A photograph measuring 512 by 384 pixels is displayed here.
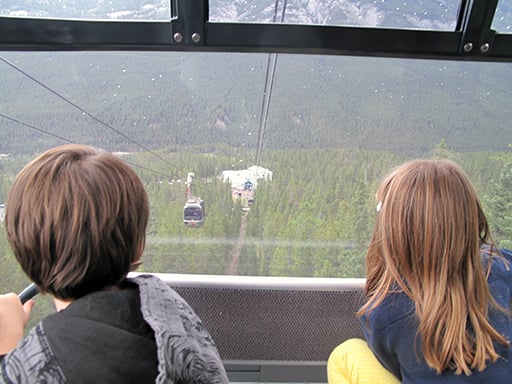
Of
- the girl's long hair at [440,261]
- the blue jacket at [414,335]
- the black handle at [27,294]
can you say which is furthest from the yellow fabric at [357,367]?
the black handle at [27,294]

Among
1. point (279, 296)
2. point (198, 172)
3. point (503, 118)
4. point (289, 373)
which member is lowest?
point (289, 373)

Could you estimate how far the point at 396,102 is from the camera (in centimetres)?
167

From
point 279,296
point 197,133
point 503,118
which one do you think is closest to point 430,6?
point 503,118

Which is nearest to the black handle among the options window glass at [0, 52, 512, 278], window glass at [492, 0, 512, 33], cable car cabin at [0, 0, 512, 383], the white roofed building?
cable car cabin at [0, 0, 512, 383]

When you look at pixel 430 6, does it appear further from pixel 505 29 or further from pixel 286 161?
pixel 286 161

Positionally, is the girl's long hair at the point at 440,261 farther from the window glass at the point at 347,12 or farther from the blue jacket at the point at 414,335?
the window glass at the point at 347,12

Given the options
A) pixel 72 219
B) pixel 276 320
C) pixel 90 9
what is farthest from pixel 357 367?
pixel 90 9

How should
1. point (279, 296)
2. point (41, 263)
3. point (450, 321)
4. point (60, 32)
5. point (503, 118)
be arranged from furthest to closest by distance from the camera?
point (503, 118), point (279, 296), point (60, 32), point (450, 321), point (41, 263)

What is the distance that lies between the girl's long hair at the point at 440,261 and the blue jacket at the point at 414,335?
0.07ft

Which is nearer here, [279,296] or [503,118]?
[279,296]

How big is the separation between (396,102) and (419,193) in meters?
0.75

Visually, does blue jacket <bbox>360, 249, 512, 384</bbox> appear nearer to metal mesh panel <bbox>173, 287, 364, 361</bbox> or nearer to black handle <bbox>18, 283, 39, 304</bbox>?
metal mesh panel <bbox>173, 287, 364, 361</bbox>

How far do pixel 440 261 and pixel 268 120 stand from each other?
956 mm

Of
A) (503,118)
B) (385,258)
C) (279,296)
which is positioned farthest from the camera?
(503,118)
